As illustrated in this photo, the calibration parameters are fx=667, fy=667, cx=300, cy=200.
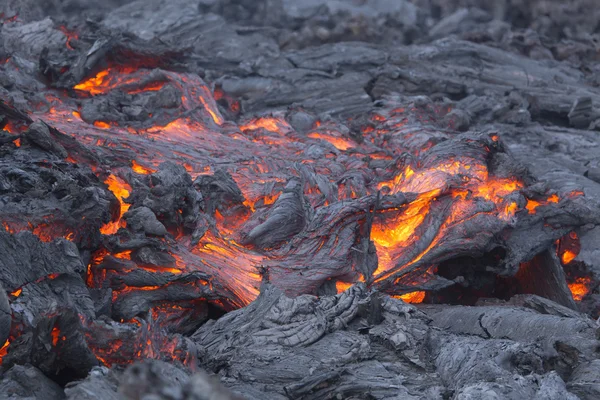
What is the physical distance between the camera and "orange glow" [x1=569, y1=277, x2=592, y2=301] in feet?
33.0

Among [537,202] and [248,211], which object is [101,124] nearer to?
[248,211]

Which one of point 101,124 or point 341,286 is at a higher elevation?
point 101,124

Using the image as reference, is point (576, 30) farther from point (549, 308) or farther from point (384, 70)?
point (549, 308)

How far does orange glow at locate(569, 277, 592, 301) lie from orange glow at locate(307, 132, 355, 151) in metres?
4.84

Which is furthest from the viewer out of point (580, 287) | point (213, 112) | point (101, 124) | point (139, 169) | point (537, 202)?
point (213, 112)

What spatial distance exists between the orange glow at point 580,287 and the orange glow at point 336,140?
15.9 ft

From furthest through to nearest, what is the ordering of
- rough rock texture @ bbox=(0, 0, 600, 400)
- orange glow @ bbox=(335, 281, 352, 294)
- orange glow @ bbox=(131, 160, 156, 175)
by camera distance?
orange glow @ bbox=(131, 160, 156, 175)
orange glow @ bbox=(335, 281, 352, 294)
rough rock texture @ bbox=(0, 0, 600, 400)

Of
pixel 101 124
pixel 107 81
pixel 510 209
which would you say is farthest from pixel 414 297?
pixel 107 81

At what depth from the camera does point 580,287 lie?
402 inches

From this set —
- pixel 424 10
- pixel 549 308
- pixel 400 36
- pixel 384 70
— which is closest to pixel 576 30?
pixel 424 10

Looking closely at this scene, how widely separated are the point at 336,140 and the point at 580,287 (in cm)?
531

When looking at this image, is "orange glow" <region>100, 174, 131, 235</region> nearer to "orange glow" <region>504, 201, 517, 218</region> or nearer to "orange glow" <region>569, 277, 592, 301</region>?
"orange glow" <region>504, 201, 517, 218</region>

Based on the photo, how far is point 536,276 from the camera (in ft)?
32.7

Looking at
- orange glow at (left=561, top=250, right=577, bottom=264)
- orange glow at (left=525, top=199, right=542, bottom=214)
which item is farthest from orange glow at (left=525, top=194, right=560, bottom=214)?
orange glow at (left=561, top=250, right=577, bottom=264)
